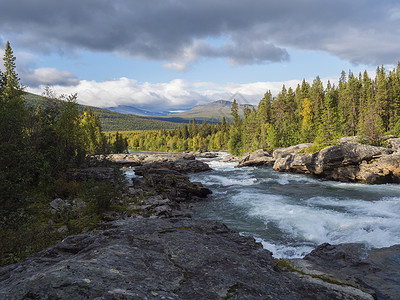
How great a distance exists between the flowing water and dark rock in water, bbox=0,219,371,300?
6429 mm

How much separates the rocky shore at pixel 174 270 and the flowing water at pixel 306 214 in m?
3.57

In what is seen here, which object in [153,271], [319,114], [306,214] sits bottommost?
[306,214]

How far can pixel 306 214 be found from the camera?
17359 millimetres

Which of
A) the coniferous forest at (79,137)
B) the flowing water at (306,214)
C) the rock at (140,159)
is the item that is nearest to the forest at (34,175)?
the coniferous forest at (79,137)

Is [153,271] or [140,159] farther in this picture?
[140,159]

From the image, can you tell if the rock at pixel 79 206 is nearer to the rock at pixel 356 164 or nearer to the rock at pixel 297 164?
the rock at pixel 356 164

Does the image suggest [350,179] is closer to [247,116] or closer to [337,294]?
[337,294]

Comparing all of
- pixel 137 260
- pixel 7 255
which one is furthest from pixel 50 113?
pixel 137 260

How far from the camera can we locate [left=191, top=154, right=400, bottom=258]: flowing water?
12.8m

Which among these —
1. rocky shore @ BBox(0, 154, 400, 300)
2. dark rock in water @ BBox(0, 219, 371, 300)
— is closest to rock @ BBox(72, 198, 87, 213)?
rocky shore @ BBox(0, 154, 400, 300)

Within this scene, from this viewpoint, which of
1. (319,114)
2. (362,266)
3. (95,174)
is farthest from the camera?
(319,114)

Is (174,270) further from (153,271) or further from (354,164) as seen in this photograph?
(354,164)

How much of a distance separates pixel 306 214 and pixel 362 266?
8789mm

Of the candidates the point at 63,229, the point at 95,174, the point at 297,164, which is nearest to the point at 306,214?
the point at 63,229
